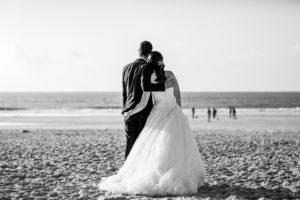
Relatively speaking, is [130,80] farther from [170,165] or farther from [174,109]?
[170,165]

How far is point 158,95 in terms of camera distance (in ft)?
18.3

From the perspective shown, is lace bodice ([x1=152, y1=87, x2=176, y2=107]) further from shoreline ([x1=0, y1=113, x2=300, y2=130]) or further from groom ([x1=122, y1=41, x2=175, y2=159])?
shoreline ([x1=0, y1=113, x2=300, y2=130])

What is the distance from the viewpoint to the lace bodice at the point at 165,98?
5570 millimetres

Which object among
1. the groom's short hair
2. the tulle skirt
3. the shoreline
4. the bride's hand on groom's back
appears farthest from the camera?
the shoreline

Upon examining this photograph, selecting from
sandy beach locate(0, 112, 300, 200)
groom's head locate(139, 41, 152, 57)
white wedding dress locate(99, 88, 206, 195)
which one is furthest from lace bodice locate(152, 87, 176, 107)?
sandy beach locate(0, 112, 300, 200)

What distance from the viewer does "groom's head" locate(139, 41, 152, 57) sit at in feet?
18.8

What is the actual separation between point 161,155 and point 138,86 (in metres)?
1.15

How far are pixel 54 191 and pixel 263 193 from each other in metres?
3.20

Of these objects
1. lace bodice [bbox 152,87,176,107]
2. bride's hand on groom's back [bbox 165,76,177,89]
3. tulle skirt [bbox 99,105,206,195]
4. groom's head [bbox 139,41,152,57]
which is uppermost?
groom's head [bbox 139,41,152,57]

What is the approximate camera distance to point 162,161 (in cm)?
525

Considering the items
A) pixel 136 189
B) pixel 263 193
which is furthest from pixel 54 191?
pixel 263 193

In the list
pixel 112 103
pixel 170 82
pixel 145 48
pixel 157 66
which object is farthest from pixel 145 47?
pixel 112 103

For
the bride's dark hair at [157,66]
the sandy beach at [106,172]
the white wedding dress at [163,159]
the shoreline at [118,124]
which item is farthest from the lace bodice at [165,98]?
the shoreline at [118,124]

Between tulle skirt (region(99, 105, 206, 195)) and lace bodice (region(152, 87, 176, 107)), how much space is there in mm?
61
